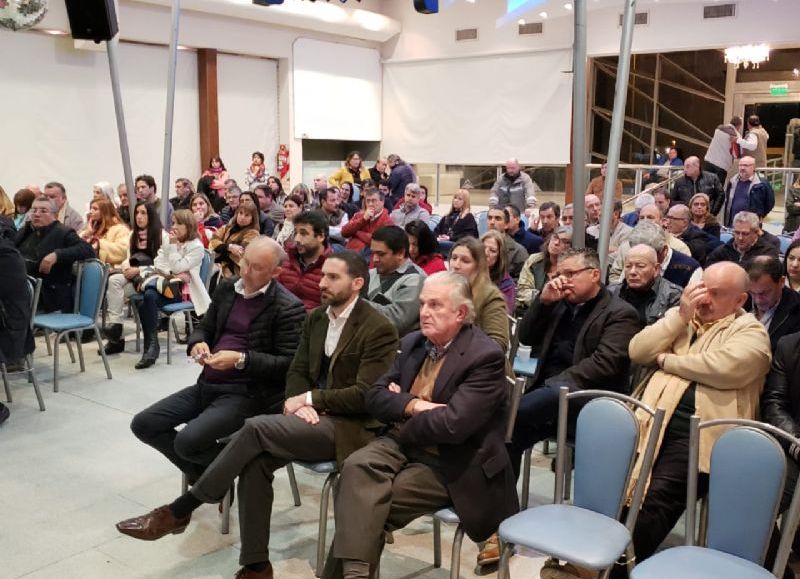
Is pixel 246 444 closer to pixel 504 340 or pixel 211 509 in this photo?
pixel 211 509

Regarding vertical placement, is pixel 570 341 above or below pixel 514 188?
below

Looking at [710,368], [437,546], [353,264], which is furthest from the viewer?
[353,264]

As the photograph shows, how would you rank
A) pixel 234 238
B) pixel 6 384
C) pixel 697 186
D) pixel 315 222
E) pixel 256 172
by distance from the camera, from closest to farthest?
1. pixel 315 222
2. pixel 6 384
3. pixel 234 238
4. pixel 697 186
5. pixel 256 172

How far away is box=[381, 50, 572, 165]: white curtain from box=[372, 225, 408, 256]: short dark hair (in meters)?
9.79

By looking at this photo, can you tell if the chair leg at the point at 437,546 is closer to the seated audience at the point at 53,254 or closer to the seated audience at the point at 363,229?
the seated audience at the point at 363,229

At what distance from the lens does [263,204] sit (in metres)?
8.30

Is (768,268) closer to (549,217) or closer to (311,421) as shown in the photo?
(311,421)

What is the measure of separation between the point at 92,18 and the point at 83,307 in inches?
91.8

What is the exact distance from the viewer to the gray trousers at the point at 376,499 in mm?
2531

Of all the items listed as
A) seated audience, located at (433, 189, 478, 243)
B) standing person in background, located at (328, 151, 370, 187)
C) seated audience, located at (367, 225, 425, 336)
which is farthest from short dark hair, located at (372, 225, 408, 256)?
standing person in background, located at (328, 151, 370, 187)

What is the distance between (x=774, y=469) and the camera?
228 cm

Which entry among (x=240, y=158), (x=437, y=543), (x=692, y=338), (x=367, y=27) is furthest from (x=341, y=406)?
(x=367, y=27)

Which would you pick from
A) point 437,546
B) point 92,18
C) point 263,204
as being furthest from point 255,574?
point 263,204

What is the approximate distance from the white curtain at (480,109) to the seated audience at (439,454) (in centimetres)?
1103
